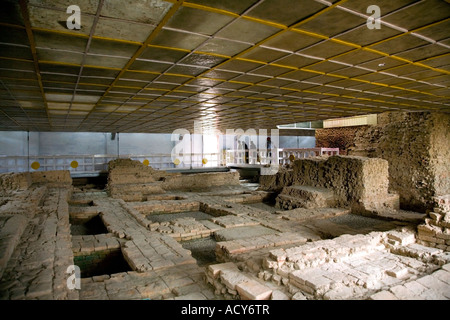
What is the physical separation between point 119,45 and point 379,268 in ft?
17.4

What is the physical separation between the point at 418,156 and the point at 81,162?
64.5 feet

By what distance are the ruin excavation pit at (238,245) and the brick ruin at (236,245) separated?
0.02 metres

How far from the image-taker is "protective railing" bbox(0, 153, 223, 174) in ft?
51.6

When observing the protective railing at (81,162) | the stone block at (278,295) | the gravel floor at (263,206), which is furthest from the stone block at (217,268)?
the protective railing at (81,162)

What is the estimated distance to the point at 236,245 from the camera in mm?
5812

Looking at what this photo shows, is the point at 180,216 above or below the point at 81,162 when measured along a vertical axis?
below

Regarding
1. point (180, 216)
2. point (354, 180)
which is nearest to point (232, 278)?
point (180, 216)

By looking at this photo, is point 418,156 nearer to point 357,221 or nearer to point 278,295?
point 357,221

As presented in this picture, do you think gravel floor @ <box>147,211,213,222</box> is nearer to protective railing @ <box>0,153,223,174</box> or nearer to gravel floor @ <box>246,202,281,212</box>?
gravel floor @ <box>246,202,281,212</box>

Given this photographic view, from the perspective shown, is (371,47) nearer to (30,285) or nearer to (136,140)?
(30,285)

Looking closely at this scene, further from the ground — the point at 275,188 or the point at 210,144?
the point at 210,144

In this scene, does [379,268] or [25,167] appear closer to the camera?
[379,268]

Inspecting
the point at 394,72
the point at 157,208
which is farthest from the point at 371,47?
the point at 157,208
